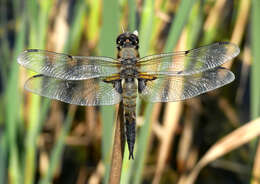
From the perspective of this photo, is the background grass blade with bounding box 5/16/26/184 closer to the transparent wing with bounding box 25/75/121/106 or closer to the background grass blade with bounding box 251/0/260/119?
the transparent wing with bounding box 25/75/121/106

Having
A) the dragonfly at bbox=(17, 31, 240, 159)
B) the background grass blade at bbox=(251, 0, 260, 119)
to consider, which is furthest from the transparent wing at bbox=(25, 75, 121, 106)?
the background grass blade at bbox=(251, 0, 260, 119)

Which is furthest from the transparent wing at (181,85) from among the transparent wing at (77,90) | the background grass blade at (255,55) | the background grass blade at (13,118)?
the background grass blade at (13,118)

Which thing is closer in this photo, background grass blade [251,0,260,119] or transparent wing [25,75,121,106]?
transparent wing [25,75,121,106]

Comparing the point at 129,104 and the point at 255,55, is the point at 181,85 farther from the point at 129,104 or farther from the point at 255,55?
the point at 255,55

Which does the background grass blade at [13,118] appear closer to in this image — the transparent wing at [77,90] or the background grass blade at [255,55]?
the transparent wing at [77,90]

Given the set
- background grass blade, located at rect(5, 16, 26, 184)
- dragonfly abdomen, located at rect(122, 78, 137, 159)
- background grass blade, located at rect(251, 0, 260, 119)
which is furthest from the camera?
background grass blade, located at rect(5, 16, 26, 184)

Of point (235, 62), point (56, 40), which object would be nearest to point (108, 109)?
point (56, 40)

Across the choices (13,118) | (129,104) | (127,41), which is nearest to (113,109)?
(129,104)
